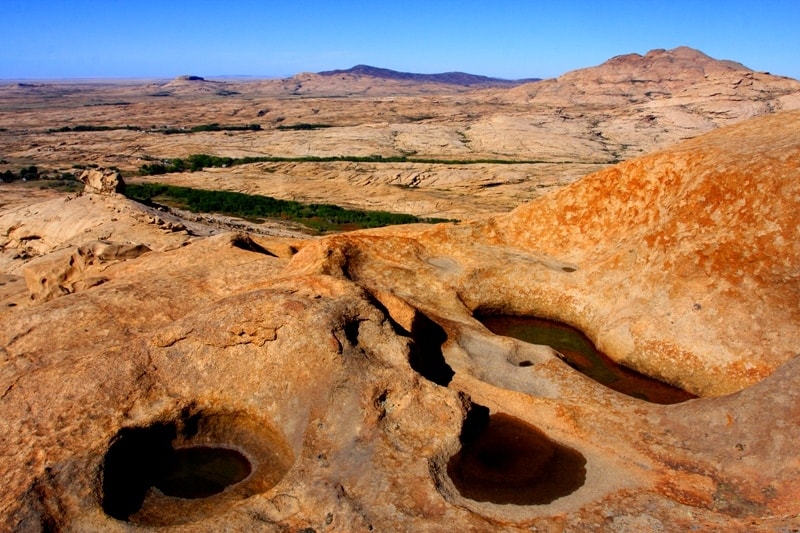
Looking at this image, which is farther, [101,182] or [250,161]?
[250,161]

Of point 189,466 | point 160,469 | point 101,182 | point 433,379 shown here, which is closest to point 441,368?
point 433,379

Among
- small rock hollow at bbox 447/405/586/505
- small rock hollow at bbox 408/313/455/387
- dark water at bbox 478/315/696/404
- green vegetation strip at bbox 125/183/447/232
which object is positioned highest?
small rock hollow at bbox 408/313/455/387

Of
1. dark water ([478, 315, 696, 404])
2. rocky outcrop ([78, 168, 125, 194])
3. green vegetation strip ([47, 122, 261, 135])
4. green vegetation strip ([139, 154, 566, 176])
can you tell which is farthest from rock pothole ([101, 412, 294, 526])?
green vegetation strip ([47, 122, 261, 135])

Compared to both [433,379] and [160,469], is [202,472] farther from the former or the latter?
[433,379]

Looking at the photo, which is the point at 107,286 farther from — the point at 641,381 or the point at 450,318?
the point at 641,381

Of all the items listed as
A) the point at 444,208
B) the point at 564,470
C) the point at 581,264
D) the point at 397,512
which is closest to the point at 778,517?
the point at 564,470

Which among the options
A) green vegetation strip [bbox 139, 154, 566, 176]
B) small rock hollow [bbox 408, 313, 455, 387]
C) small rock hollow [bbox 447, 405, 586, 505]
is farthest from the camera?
green vegetation strip [bbox 139, 154, 566, 176]

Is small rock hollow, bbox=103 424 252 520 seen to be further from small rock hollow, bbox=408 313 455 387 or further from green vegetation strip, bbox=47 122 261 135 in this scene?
green vegetation strip, bbox=47 122 261 135
